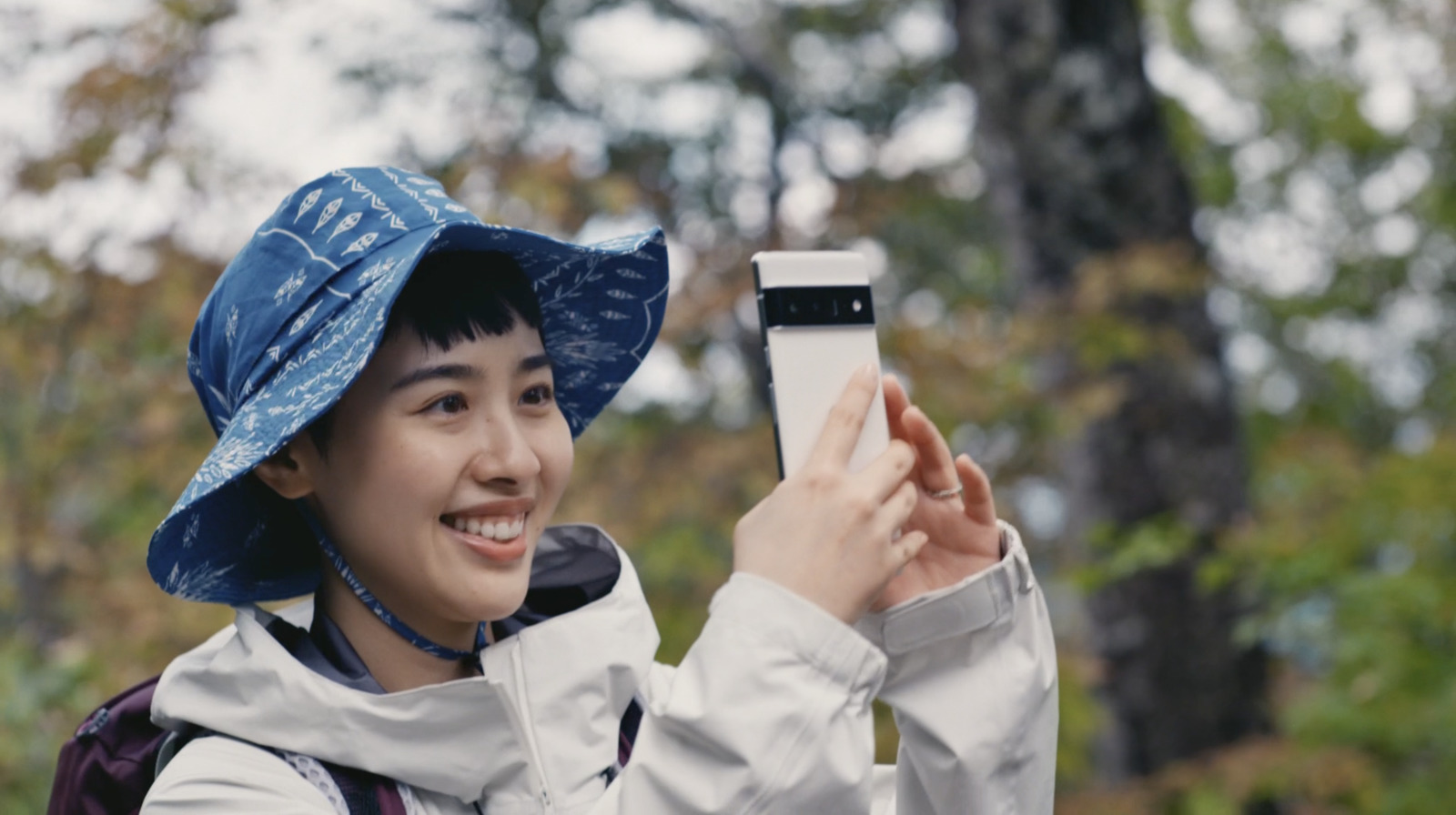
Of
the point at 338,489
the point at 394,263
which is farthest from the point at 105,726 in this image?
the point at 394,263

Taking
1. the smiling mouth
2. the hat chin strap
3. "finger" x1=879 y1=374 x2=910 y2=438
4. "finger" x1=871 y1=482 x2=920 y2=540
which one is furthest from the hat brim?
"finger" x1=871 y1=482 x2=920 y2=540

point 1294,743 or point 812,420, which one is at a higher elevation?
point 812,420

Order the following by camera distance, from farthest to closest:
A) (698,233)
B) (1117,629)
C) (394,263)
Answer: (1117,629) < (698,233) < (394,263)

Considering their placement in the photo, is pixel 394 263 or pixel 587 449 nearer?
pixel 394 263

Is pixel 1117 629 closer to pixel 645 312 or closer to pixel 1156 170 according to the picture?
pixel 1156 170

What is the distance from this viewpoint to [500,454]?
1.60 meters

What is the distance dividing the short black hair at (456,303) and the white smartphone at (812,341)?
347 mm

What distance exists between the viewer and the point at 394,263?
5.05ft

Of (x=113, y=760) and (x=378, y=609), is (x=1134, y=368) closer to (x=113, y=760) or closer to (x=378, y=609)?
(x=378, y=609)

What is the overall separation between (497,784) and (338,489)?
415 mm

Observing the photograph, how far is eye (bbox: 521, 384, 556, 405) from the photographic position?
67.5 inches

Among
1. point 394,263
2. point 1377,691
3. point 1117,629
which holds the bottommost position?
point 1117,629

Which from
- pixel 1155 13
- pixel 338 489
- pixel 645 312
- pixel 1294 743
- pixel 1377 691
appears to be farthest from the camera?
pixel 1155 13

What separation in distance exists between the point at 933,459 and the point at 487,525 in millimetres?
558
